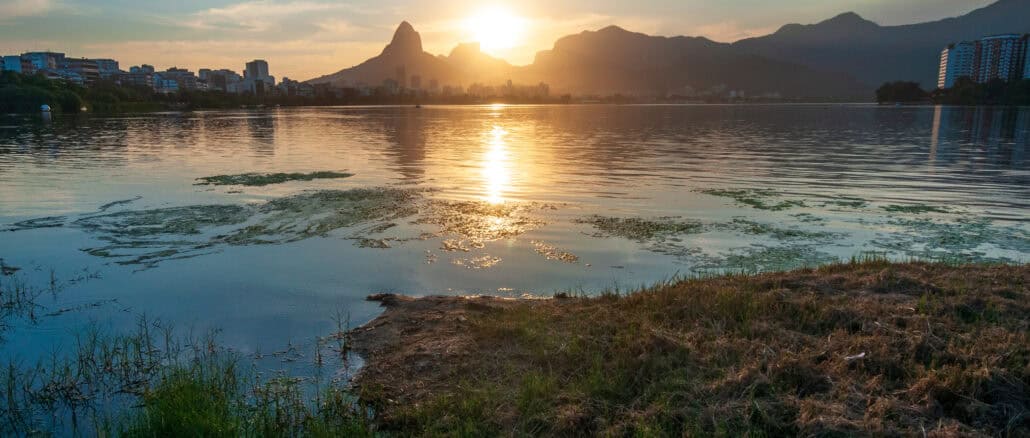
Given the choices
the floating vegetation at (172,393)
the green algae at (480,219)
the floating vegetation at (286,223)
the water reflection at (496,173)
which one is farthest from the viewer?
the water reflection at (496,173)

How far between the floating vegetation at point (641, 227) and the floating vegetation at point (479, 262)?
380 centimetres

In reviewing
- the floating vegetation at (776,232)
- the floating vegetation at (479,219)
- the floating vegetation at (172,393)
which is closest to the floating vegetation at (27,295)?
the floating vegetation at (172,393)

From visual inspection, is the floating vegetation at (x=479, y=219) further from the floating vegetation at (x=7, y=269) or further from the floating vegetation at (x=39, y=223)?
the floating vegetation at (x=39, y=223)

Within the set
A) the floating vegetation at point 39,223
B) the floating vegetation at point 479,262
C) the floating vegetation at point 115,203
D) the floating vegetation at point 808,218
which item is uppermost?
the floating vegetation at point 808,218

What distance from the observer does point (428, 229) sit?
17609mm

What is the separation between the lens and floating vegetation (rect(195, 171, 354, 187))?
26391mm

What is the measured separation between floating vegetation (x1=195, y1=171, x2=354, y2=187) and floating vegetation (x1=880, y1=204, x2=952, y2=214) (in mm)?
24052

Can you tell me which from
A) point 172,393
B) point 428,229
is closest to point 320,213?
point 428,229

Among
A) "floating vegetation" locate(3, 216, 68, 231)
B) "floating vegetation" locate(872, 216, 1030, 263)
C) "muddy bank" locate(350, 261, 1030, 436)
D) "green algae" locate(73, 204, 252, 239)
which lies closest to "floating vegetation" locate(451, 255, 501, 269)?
"muddy bank" locate(350, 261, 1030, 436)

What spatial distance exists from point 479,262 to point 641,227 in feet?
19.4

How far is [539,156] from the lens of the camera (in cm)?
4000

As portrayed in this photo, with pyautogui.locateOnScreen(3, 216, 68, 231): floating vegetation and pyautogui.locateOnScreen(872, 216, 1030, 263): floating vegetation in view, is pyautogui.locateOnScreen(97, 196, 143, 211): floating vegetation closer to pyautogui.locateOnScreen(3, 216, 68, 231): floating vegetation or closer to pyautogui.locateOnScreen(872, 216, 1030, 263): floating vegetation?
pyautogui.locateOnScreen(3, 216, 68, 231): floating vegetation

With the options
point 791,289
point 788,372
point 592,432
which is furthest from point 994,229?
point 592,432

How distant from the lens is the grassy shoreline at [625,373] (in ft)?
20.0
